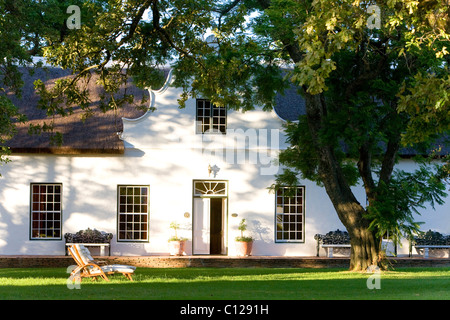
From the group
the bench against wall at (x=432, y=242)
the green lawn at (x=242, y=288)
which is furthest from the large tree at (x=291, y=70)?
the bench against wall at (x=432, y=242)

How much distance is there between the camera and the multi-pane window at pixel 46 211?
24.5 metres

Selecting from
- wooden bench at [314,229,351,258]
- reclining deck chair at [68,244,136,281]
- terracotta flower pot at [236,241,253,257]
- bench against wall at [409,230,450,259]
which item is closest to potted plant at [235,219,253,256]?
terracotta flower pot at [236,241,253,257]

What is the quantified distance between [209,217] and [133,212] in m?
2.67

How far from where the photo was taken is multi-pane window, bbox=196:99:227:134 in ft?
81.4

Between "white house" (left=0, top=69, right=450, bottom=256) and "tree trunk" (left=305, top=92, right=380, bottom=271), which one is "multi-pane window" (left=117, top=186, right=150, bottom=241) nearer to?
"white house" (left=0, top=69, right=450, bottom=256)

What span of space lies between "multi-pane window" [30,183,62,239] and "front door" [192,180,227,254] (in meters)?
4.75

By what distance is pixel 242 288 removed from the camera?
1450 cm

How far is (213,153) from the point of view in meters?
24.7

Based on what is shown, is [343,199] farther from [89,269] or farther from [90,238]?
[90,238]

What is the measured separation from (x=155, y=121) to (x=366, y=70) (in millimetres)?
8903

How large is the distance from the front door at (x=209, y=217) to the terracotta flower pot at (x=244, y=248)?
588mm

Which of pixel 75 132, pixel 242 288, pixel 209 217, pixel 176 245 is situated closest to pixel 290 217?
pixel 209 217

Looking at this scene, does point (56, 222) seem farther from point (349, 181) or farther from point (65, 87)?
point (349, 181)

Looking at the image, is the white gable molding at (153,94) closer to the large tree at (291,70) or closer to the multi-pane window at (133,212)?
the multi-pane window at (133,212)
